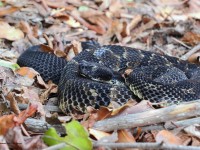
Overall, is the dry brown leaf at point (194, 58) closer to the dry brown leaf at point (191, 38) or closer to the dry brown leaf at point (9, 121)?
the dry brown leaf at point (191, 38)

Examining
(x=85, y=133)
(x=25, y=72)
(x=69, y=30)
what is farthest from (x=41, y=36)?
(x=85, y=133)

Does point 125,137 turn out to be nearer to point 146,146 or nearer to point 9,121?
point 146,146

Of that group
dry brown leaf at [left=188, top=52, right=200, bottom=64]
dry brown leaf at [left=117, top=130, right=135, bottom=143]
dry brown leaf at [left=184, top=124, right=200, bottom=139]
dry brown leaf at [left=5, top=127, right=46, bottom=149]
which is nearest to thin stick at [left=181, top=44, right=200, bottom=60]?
dry brown leaf at [left=188, top=52, right=200, bottom=64]

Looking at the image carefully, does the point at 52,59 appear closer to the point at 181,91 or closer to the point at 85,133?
the point at 181,91

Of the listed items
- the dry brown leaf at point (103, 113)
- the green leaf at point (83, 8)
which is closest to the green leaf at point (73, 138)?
the dry brown leaf at point (103, 113)

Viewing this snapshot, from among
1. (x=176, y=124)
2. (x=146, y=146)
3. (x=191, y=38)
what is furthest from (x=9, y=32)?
(x=146, y=146)

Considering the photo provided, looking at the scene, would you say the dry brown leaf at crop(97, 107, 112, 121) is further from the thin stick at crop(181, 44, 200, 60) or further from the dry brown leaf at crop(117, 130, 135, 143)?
the thin stick at crop(181, 44, 200, 60)
